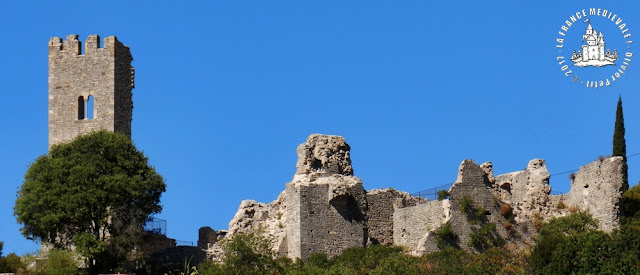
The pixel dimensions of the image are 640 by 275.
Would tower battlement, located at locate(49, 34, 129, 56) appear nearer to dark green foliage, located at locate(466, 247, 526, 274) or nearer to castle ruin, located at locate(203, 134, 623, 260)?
castle ruin, located at locate(203, 134, 623, 260)

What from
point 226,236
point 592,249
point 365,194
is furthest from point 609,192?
point 226,236

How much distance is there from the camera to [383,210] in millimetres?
51188

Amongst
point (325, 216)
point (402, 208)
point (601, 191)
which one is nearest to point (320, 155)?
point (325, 216)

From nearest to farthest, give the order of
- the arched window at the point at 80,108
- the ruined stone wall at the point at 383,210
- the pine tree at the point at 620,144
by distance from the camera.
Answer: the ruined stone wall at the point at 383,210 < the arched window at the point at 80,108 < the pine tree at the point at 620,144

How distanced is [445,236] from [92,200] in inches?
441

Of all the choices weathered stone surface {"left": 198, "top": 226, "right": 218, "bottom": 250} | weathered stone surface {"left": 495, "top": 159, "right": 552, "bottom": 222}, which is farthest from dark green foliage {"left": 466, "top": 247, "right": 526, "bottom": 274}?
weathered stone surface {"left": 198, "top": 226, "right": 218, "bottom": 250}

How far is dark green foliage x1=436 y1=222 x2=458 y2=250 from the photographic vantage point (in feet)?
162

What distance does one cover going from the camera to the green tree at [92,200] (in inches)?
1939

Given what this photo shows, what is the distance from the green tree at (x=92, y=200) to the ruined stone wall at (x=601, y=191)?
13.8 m

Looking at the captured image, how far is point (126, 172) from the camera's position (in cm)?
5056

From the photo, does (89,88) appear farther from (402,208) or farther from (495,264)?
(495,264)

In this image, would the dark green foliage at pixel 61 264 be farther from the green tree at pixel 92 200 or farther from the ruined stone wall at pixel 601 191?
the ruined stone wall at pixel 601 191

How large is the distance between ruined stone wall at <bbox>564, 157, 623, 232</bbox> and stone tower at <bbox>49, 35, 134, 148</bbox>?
52.8 ft

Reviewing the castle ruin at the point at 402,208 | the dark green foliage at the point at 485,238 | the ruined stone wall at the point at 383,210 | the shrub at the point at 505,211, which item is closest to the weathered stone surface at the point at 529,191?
the castle ruin at the point at 402,208
